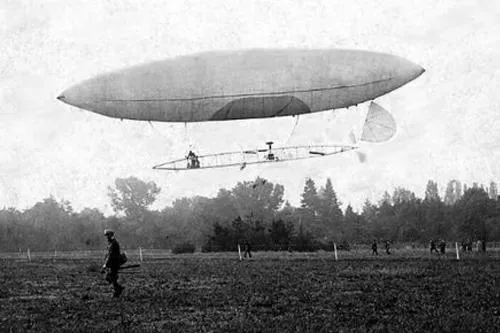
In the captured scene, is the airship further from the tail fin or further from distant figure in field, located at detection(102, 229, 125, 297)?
distant figure in field, located at detection(102, 229, 125, 297)

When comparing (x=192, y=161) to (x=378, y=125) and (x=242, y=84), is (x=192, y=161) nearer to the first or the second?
(x=242, y=84)

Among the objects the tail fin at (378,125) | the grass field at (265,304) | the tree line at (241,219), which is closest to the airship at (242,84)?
the tail fin at (378,125)

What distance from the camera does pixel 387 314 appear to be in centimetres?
1399

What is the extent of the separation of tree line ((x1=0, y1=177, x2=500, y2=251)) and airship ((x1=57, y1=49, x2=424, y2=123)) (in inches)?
3072

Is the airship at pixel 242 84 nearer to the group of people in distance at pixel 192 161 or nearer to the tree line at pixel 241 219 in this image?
the group of people in distance at pixel 192 161

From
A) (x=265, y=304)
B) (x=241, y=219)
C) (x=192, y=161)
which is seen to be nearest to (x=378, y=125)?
(x=192, y=161)

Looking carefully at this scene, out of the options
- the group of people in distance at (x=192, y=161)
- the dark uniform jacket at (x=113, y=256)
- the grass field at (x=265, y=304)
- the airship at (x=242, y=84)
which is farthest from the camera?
the group of people in distance at (x=192, y=161)

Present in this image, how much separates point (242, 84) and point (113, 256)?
8.54 metres

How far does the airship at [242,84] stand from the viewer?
2484 cm

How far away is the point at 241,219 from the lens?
105 meters

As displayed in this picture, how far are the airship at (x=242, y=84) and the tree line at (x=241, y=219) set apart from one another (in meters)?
78.0

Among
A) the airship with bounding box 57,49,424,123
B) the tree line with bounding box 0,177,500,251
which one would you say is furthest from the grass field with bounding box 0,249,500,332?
the tree line with bounding box 0,177,500,251

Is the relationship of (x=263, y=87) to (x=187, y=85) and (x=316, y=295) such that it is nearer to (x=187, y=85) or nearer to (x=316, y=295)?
(x=187, y=85)

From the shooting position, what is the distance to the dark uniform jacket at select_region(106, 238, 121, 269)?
63.0 feet
